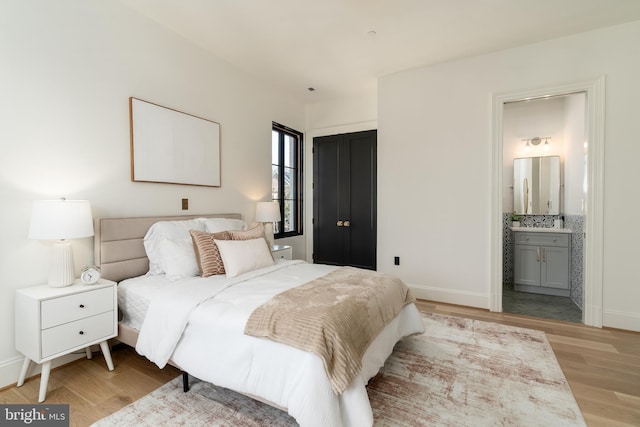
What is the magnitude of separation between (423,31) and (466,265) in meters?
2.66

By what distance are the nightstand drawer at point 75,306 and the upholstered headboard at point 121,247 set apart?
1.06 feet

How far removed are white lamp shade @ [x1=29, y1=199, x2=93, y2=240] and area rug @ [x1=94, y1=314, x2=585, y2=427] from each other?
1.17m

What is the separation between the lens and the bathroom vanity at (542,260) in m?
4.02

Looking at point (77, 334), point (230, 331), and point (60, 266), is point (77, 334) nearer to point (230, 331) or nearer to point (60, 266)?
point (60, 266)

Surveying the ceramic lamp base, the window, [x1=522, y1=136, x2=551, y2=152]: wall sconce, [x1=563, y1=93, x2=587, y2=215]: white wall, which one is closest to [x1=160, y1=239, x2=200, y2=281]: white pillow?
the ceramic lamp base

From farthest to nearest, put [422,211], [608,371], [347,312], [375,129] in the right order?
[375,129] → [422,211] → [608,371] → [347,312]

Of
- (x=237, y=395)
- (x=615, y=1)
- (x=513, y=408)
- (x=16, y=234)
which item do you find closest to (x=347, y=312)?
(x=237, y=395)

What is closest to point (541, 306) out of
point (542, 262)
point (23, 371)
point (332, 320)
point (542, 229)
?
point (542, 262)

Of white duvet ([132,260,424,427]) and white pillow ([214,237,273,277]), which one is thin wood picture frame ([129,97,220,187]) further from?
white duvet ([132,260,424,427])

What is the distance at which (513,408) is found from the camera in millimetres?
1794

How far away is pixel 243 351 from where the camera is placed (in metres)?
1.59

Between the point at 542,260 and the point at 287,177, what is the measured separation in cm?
395

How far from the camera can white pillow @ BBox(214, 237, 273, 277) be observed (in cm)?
245

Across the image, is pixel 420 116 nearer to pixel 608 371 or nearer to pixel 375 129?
pixel 375 129
